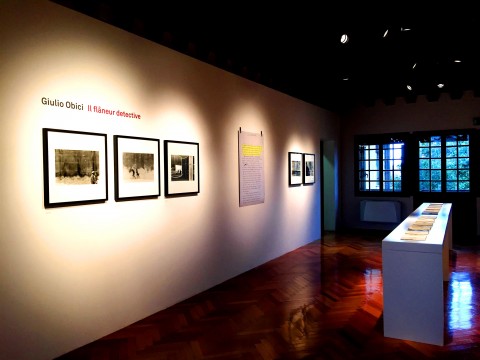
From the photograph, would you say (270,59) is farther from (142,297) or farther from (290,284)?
(142,297)

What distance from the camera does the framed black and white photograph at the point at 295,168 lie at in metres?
8.24

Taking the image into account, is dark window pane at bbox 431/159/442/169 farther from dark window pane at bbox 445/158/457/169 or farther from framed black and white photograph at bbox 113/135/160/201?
framed black and white photograph at bbox 113/135/160/201

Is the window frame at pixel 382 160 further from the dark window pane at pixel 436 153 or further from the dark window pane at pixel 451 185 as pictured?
the dark window pane at pixel 451 185

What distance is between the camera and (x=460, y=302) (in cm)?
498

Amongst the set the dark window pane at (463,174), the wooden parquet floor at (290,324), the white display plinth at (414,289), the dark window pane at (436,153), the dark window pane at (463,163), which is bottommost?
the wooden parquet floor at (290,324)

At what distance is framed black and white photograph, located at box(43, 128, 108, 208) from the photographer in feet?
11.6

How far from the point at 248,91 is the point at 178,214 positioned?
2.64 m

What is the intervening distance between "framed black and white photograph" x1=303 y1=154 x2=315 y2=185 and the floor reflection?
3637 millimetres

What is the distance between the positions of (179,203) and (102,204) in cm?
123

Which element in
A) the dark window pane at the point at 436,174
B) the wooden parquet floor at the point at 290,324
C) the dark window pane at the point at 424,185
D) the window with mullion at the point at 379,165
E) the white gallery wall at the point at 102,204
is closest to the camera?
the white gallery wall at the point at 102,204

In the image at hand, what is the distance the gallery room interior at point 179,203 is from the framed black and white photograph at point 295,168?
6 cm

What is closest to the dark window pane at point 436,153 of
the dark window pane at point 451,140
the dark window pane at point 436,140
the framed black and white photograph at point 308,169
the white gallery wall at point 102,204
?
the dark window pane at point 436,140

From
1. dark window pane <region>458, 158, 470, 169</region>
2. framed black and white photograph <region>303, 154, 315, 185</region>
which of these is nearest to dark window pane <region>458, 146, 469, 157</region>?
dark window pane <region>458, 158, 470, 169</region>

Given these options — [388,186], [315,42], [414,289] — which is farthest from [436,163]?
[414,289]
